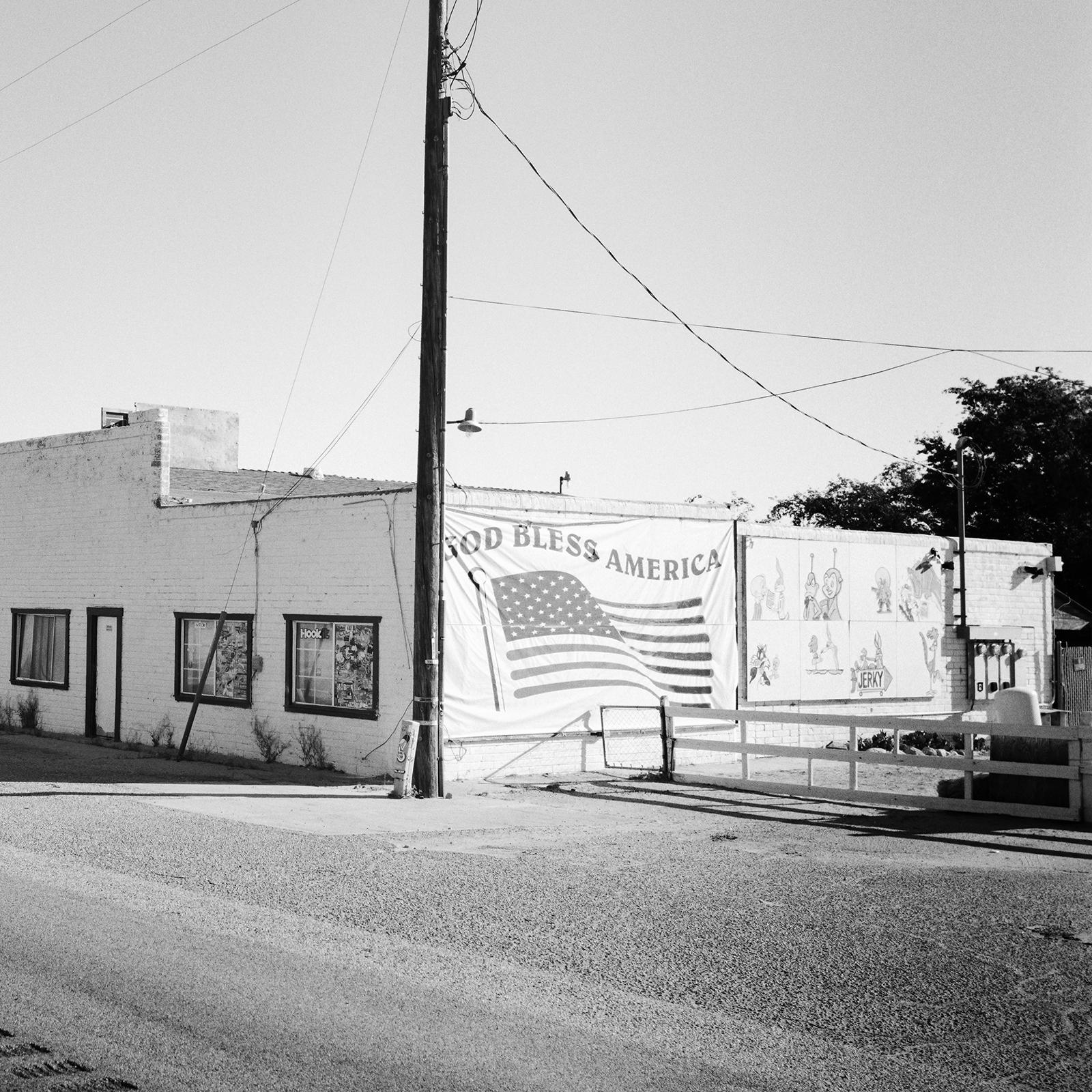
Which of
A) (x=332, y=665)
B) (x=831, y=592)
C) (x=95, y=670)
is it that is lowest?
(x=95, y=670)

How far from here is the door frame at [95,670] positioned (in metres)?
23.5

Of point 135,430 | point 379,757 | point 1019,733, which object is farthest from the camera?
point 135,430

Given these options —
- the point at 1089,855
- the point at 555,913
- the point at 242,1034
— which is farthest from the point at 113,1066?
the point at 1089,855

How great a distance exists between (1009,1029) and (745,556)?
15.6m

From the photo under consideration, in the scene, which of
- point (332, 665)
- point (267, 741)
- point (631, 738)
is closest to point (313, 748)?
point (267, 741)

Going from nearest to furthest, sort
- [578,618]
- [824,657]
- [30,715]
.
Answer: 1. [578,618]
2. [824,657]
3. [30,715]

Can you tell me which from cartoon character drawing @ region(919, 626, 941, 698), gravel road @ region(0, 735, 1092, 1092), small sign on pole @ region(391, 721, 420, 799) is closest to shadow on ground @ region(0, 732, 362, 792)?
small sign on pole @ region(391, 721, 420, 799)

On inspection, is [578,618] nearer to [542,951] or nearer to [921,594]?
[921,594]

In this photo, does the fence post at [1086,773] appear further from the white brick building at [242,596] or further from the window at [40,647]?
the window at [40,647]

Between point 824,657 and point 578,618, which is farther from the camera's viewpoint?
point 824,657

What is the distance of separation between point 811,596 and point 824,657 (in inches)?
45.5

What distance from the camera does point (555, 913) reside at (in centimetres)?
918

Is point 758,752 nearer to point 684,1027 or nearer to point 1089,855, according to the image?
point 1089,855

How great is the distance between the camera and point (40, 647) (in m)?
25.9
